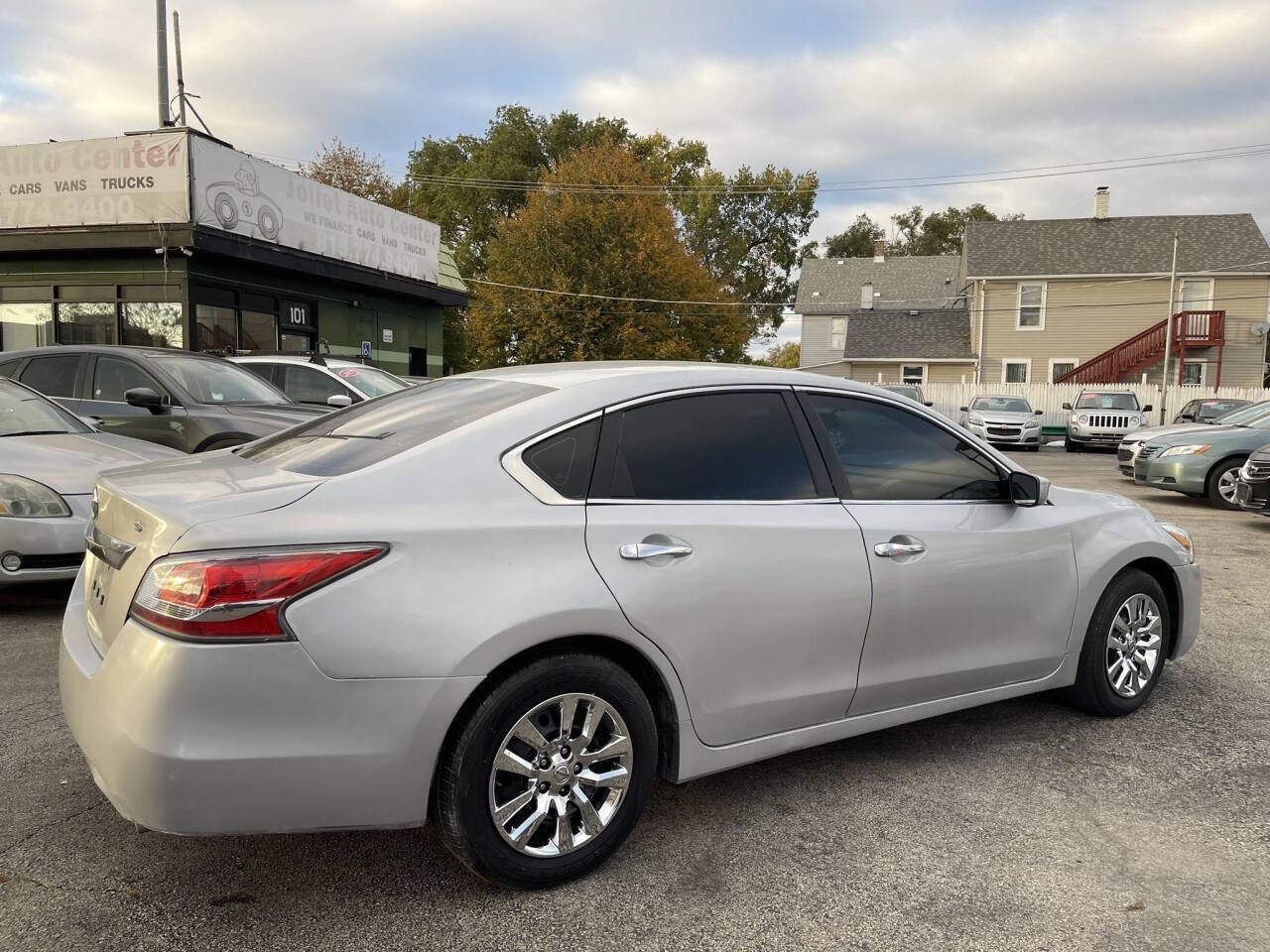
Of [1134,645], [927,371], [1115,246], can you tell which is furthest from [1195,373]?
[1134,645]

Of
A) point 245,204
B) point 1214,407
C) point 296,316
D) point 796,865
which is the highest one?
point 245,204

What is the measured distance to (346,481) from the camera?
262cm

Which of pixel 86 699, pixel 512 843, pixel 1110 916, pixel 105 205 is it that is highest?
pixel 105 205

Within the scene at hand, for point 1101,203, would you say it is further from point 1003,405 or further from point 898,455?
point 898,455

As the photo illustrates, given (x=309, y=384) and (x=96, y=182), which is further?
(x=96, y=182)

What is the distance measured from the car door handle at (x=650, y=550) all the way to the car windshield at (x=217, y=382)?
6.38m

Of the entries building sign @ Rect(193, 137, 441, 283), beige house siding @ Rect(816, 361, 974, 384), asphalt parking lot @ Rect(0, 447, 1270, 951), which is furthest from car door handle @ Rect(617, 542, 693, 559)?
beige house siding @ Rect(816, 361, 974, 384)

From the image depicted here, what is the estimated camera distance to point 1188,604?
447 cm

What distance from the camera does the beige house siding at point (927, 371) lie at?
36.8 metres


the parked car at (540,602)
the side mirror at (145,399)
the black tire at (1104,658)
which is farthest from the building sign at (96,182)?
the black tire at (1104,658)

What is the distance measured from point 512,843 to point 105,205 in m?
14.9

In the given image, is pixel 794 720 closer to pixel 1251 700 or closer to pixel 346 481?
pixel 346 481

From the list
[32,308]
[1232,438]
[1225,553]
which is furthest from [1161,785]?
[32,308]

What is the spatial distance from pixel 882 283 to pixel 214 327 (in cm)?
3714
